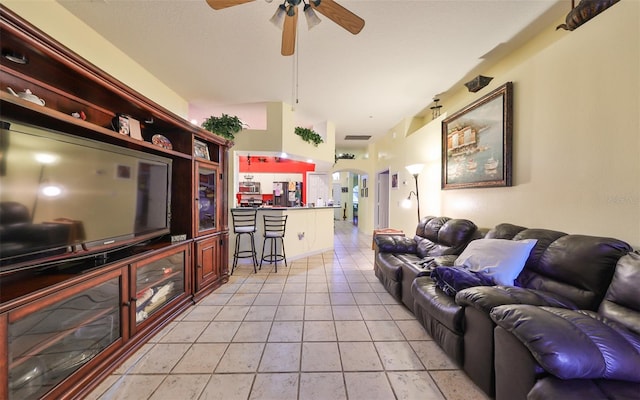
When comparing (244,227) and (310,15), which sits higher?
(310,15)

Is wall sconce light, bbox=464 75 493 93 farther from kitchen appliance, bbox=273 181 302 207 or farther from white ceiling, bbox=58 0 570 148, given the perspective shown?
kitchen appliance, bbox=273 181 302 207

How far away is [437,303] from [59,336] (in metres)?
2.55

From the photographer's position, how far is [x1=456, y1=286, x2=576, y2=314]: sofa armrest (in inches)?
53.4

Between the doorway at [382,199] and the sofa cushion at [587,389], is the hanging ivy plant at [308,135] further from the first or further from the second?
the sofa cushion at [587,389]

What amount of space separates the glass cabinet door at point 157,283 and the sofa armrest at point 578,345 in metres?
2.61

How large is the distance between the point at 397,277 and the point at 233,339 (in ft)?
6.00

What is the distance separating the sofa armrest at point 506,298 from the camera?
4.45 feet

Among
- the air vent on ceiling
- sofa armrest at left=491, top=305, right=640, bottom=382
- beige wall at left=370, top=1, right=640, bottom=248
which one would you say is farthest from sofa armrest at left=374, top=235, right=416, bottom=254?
the air vent on ceiling

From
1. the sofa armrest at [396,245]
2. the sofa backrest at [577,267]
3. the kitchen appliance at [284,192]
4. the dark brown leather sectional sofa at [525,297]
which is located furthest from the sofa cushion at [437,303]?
the kitchen appliance at [284,192]

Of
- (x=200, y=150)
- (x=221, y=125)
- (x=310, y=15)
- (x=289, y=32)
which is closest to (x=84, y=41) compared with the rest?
(x=200, y=150)

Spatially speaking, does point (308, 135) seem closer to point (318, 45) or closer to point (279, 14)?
point (318, 45)

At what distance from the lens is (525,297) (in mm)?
1388

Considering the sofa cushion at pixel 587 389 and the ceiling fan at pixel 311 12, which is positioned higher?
the ceiling fan at pixel 311 12

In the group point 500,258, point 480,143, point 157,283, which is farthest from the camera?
point 480,143
